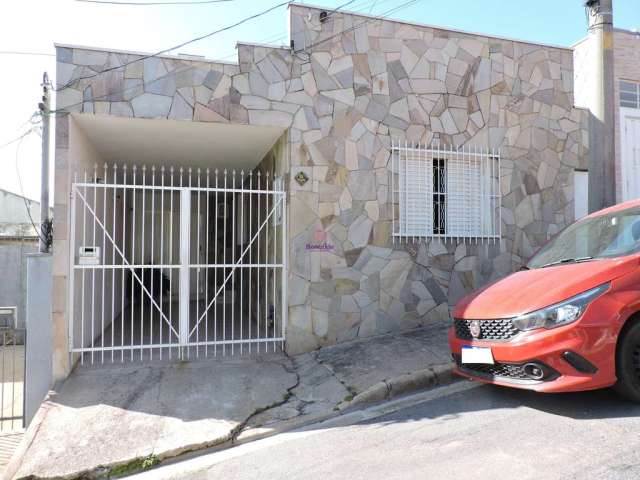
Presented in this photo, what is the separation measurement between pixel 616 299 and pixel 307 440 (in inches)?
110

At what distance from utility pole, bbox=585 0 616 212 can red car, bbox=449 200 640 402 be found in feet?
4.61

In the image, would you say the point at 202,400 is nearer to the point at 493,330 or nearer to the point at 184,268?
the point at 184,268

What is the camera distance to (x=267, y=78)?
6.25 m

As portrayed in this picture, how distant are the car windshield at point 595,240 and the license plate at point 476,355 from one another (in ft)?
4.11

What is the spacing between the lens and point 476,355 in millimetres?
4102

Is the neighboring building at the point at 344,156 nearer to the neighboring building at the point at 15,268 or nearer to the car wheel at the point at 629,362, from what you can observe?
the car wheel at the point at 629,362

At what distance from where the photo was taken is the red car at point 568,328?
354 cm

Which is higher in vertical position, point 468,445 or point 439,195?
point 439,195

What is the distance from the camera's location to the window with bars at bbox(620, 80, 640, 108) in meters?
9.94

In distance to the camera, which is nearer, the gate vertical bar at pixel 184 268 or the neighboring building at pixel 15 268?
the gate vertical bar at pixel 184 268

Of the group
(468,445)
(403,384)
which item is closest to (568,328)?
(468,445)

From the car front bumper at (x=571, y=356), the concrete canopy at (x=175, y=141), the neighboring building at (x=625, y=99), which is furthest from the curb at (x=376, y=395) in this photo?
the neighboring building at (x=625, y=99)

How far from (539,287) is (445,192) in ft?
11.1

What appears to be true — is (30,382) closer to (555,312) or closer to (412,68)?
(555,312)
